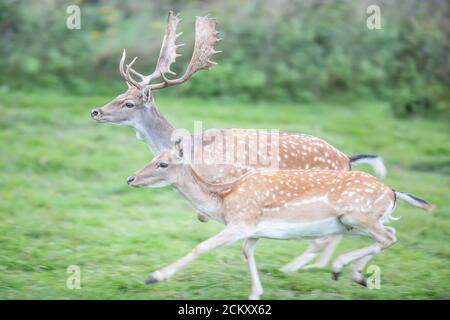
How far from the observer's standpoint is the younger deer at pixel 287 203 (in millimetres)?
7418

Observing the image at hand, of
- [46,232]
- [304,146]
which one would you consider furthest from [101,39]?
[304,146]

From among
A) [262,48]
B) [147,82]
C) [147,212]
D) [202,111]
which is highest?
[262,48]

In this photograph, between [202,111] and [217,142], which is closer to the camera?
[217,142]

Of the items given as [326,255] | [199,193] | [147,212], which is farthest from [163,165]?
[147,212]

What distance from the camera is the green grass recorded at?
7.99 metres

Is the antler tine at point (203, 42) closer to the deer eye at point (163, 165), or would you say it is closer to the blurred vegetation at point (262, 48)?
the deer eye at point (163, 165)

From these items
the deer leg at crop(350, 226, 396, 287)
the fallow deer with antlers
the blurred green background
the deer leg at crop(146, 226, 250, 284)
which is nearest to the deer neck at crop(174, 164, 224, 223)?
the deer leg at crop(146, 226, 250, 284)

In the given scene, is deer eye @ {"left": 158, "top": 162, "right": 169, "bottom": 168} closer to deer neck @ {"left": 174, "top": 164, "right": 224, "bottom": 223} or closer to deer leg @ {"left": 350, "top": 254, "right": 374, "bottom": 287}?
deer neck @ {"left": 174, "top": 164, "right": 224, "bottom": 223}

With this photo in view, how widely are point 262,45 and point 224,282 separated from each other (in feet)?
24.3

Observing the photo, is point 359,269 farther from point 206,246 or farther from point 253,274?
point 206,246

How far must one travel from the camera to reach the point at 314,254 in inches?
340

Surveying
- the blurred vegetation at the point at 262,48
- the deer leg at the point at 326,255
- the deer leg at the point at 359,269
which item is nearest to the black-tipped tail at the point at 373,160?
the deer leg at the point at 326,255

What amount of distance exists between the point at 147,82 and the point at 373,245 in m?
2.68

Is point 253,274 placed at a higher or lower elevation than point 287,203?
lower
